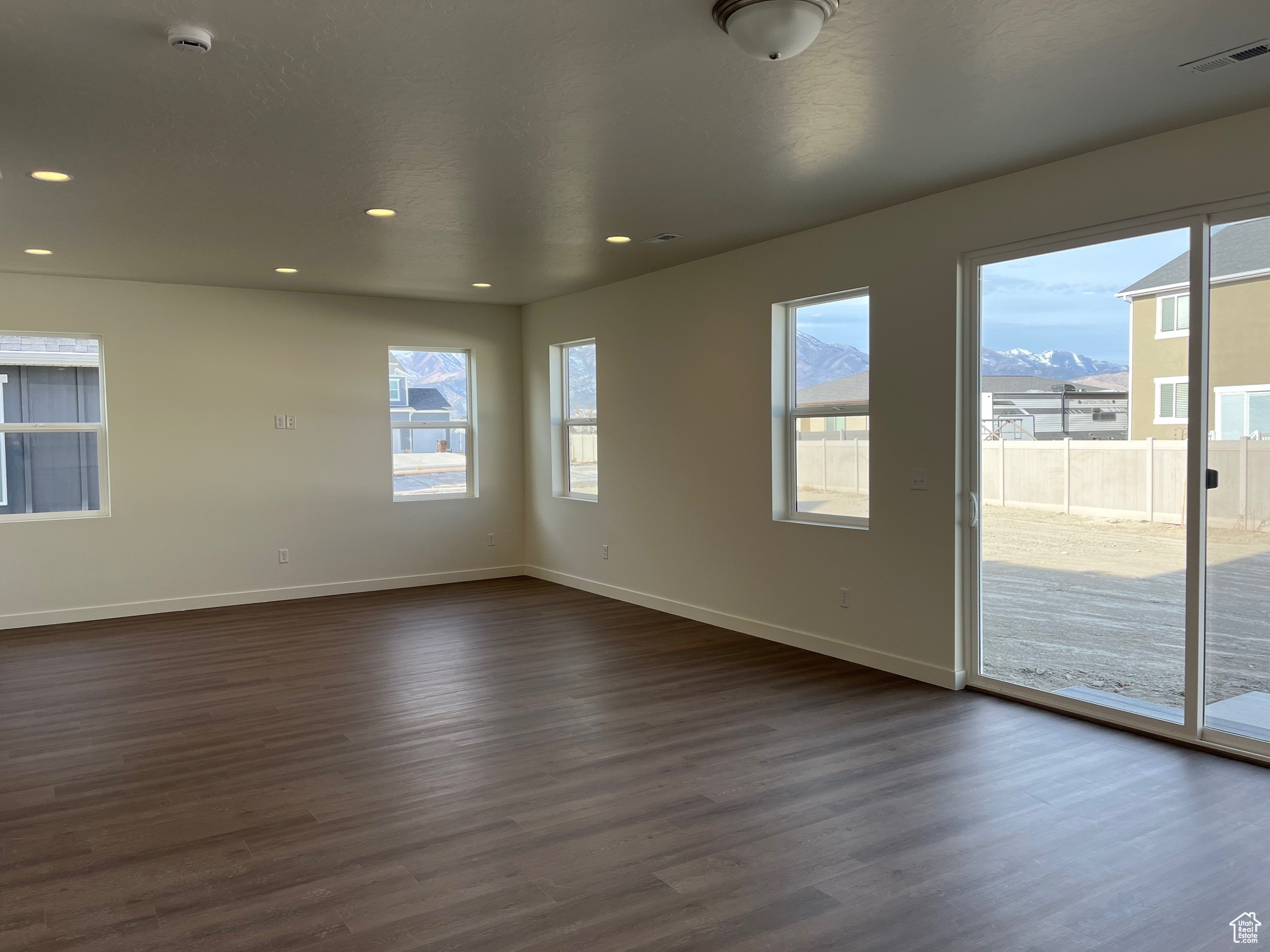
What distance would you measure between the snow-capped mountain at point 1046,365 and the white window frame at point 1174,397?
160 mm

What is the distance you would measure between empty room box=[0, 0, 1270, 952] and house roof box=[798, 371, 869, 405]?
5cm

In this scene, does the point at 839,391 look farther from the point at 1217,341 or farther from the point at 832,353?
the point at 1217,341

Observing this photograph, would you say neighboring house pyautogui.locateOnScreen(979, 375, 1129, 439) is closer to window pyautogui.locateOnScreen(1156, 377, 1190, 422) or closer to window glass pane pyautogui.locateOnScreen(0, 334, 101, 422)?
window pyautogui.locateOnScreen(1156, 377, 1190, 422)

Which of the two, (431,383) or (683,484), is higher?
(431,383)

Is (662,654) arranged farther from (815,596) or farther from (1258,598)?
(1258,598)

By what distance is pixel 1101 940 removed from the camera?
223 cm

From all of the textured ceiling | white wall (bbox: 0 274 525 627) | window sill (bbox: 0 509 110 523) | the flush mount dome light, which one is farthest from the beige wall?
window sill (bbox: 0 509 110 523)

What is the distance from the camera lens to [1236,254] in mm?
3414

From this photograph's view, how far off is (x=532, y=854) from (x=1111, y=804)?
6.54 ft

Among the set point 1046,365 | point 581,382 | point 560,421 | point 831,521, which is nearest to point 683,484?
point 831,521

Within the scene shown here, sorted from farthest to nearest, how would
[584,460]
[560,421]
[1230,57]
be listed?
1. [560,421]
2. [584,460]
3. [1230,57]

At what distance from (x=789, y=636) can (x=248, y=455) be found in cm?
452

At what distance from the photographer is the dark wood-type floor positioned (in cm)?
236

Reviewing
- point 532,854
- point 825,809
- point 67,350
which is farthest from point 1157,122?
point 67,350
